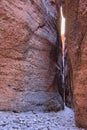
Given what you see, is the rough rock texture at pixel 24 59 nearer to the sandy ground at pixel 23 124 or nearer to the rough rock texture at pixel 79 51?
the sandy ground at pixel 23 124

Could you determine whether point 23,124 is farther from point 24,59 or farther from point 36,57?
point 36,57

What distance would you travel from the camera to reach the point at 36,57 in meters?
5.28

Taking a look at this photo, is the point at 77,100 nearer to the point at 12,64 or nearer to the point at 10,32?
the point at 12,64

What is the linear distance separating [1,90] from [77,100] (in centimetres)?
162

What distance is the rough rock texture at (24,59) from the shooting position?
4637mm

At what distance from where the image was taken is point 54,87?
19.9ft

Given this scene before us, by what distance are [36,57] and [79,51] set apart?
1642mm

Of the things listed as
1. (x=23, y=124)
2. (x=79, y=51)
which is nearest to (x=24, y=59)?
(x=79, y=51)

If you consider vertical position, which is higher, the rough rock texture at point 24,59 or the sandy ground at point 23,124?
the rough rock texture at point 24,59

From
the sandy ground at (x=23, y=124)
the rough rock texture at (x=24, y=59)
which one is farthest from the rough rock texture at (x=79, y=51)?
the rough rock texture at (x=24, y=59)

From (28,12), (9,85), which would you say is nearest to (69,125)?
(9,85)

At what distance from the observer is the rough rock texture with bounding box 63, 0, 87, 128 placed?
373cm

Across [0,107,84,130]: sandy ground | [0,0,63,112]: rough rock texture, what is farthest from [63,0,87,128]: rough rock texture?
[0,0,63,112]: rough rock texture

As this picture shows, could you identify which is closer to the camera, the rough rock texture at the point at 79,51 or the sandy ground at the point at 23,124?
the sandy ground at the point at 23,124
